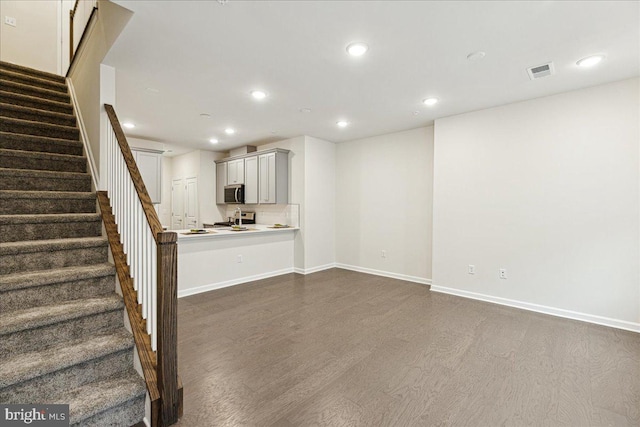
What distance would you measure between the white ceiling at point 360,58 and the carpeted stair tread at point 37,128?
73cm

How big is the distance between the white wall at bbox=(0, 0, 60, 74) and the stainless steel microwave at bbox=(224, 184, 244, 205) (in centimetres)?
346

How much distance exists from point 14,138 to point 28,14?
12.3ft

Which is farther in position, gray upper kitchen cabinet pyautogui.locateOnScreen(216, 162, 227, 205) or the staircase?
gray upper kitchen cabinet pyautogui.locateOnScreen(216, 162, 227, 205)

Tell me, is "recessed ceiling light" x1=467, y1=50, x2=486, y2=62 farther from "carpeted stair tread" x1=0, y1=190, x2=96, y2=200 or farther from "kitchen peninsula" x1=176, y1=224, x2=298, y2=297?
"kitchen peninsula" x1=176, y1=224, x2=298, y2=297

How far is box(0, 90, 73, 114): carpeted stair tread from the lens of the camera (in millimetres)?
3303

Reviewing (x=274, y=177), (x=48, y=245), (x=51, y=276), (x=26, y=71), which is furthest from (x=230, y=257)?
(x=26, y=71)

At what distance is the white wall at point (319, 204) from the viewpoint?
Answer: 18.9 ft

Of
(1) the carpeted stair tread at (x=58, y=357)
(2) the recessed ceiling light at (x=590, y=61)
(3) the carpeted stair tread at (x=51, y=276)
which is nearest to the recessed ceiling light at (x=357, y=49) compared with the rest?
(2) the recessed ceiling light at (x=590, y=61)

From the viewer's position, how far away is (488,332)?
310cm

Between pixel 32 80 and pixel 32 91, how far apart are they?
305mm

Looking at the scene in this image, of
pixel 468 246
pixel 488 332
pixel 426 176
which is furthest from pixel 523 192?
pixel 488 332

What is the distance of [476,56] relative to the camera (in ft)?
8.81

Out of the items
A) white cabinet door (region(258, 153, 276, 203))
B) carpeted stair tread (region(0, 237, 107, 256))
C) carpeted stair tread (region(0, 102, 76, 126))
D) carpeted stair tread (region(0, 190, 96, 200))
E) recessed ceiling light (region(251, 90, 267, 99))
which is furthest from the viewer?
white cabinet door (region(258, 153, 276, 203))

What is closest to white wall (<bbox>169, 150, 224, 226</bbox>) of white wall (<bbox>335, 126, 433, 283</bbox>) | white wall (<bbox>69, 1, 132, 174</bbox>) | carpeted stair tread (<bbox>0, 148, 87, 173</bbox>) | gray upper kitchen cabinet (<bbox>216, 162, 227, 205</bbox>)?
gray upper kitchen cabinet (<bbox>216, 162, 227, 205</bbox>)
